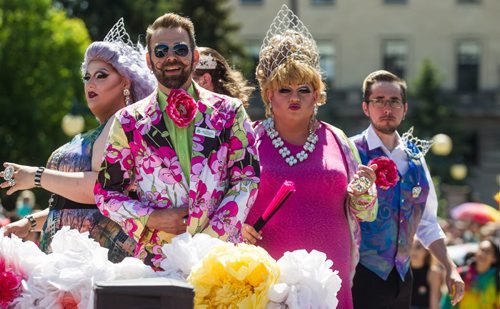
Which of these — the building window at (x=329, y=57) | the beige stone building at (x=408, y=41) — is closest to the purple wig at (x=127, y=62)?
the beige stone building at (x=408, y=41)

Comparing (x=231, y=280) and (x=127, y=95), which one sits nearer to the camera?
(x=231, y=280)

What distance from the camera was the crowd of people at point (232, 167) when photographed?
517 centimetres

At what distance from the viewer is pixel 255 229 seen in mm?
5797

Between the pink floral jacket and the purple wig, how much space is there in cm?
98

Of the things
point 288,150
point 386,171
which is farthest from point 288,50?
point 386,171

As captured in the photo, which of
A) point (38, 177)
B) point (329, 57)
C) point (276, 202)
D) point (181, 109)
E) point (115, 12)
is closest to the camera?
point (181, 109)

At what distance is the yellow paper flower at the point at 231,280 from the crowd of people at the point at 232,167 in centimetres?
53

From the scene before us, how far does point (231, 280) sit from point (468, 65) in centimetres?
5262

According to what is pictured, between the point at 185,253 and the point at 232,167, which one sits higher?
the point at 232,167

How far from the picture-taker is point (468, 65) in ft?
184

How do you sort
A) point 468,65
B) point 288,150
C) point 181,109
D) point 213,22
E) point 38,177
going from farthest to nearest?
point 468,65, point 213,22, point 288,150, point 38,177, point 181,109

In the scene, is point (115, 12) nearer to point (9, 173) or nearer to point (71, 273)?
point (9, 173)

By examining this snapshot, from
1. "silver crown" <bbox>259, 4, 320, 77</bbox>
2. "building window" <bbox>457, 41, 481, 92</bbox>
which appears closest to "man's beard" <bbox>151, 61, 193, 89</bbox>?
"silver crown" <bbox>259, 4, 320, 77</bbox>

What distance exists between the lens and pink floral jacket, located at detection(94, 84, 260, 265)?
5.11m
